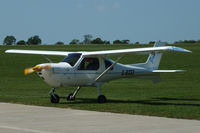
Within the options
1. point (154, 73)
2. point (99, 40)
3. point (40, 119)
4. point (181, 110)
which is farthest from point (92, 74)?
point (99, 40)

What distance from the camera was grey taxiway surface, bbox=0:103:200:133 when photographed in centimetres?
1270

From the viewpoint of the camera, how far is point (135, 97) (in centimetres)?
2270

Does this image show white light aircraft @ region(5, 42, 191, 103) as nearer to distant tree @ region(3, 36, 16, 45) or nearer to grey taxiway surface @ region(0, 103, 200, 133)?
grey taxiway surface @ region(0, 103, 200, 133)

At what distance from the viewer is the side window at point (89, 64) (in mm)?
20703

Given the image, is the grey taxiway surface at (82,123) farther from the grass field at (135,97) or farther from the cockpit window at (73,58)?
the cockpit window at (73,58)

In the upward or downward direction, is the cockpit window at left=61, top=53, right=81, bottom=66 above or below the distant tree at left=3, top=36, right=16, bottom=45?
above

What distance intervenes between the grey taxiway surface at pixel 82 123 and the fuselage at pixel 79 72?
293 centimetres

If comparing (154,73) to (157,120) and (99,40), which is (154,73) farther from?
(99,40)

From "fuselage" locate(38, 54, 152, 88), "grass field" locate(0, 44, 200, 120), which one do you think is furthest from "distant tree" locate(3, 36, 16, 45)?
"fuselage" locate(38, 54, 152, 88)

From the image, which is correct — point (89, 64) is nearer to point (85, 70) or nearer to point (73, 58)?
point (85, 70)

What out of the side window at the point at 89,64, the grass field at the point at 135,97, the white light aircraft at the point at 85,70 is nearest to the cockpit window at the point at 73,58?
the white light aircraft at the point at 85,70

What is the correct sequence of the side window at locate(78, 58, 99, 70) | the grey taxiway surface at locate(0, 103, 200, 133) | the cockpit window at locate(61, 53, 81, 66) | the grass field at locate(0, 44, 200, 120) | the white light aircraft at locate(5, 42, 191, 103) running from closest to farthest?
the grey taxiway surface at locate(0, 103, 200, 133) < the grass field at locate(0, 44, 200, 120) < the white light aircraft at locate(5, 42, 191, 103) < the cockpit window at locate(61, 53, 81, 66) < the side window at locate(78, 58, 99, 70)

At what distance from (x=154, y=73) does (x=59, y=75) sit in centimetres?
A: 494

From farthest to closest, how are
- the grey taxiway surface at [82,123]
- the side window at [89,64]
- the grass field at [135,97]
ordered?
1. the side window at [89,64]
2. the grass field at [135,97]
3. the grey taxiway surface at [82,123]
